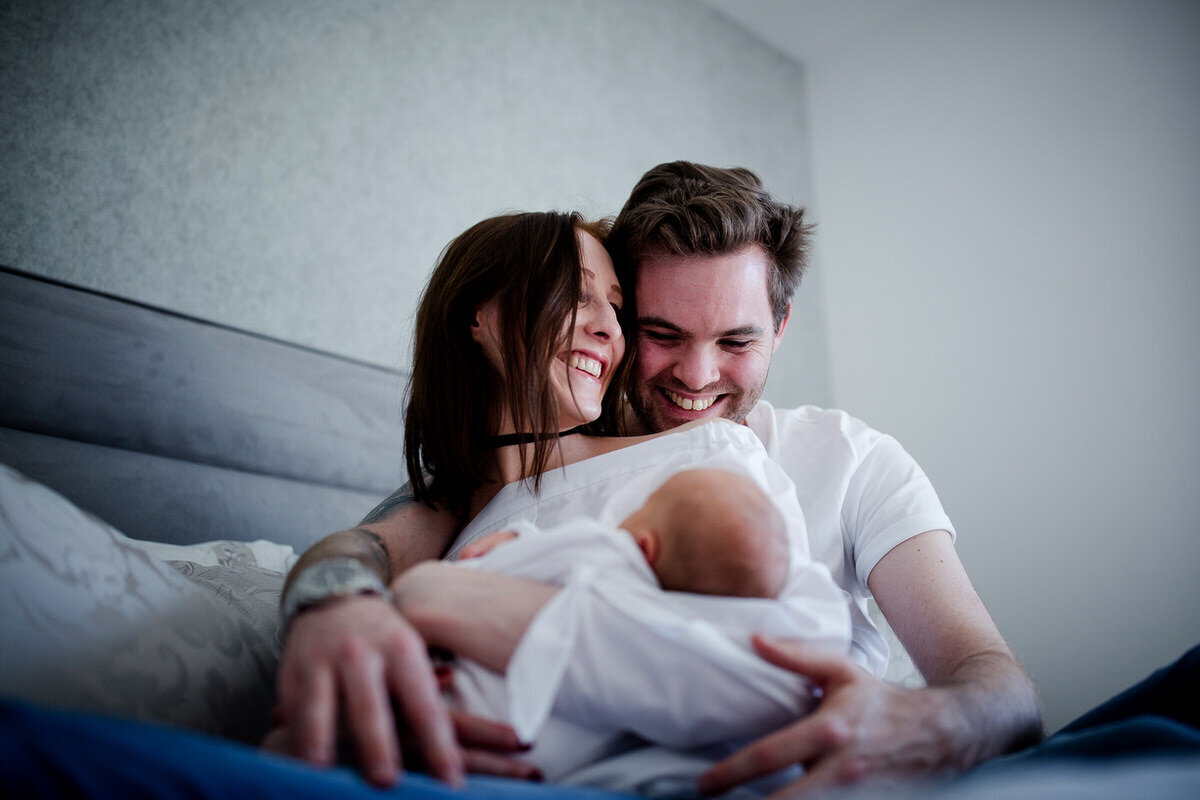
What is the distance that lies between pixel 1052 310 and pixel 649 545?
2.52 metres

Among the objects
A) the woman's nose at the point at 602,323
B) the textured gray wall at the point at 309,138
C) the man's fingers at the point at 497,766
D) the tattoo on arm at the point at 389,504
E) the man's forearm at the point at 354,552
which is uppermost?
the textured gray wall at the point at 309,138

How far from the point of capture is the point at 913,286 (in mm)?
3115

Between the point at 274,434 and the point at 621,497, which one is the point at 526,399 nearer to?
the point at 621,497

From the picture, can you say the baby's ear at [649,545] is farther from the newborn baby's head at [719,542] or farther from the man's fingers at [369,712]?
the man's fingers at [369,712]

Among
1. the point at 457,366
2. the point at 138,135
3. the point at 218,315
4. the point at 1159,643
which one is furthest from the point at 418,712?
the point at 1159,643

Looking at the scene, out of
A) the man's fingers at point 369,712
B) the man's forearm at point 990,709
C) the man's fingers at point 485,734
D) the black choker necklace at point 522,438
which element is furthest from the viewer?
the black choker necklace at point 522,438

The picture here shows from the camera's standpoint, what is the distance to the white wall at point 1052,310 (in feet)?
7.68

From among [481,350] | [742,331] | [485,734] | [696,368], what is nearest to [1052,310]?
[742,331]

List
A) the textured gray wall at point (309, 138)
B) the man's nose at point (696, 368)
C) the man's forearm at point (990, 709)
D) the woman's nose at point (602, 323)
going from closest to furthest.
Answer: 1. the man's forearm at point (990, 709)
2. the woman's nose at point (602, 323)
3. the man's nose at point (696, 368)
4. the textured gray wall at point (309, 138)

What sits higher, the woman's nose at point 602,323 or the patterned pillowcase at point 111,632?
the woman's nose at point 602,323

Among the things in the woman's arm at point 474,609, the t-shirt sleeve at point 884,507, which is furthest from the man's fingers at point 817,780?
the t-shirt sleeve at point 884,507

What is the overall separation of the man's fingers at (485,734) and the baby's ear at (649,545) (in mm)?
201

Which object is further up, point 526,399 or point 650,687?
point 526,399

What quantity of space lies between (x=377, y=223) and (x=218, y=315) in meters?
0.57
